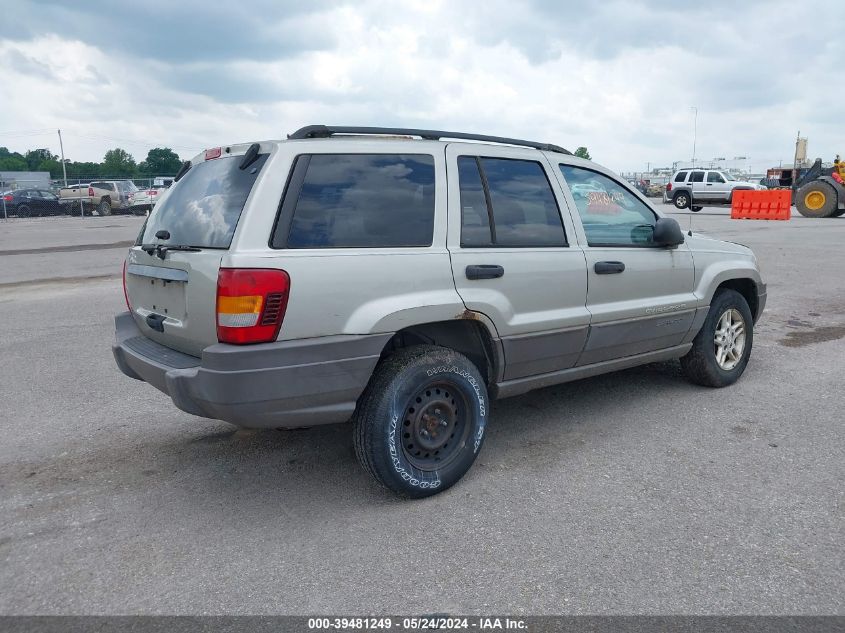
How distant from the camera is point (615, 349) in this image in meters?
4.48

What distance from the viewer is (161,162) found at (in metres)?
92.2

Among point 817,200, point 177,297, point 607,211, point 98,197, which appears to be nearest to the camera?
point 177,297

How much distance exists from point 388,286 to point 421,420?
28.7 inches

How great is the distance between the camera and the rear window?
3.31 m

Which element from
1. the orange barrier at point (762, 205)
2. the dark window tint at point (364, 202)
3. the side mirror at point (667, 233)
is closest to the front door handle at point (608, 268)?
the side mirror at point (667, 233)

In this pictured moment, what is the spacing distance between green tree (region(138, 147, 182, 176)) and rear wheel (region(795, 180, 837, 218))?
6718cm

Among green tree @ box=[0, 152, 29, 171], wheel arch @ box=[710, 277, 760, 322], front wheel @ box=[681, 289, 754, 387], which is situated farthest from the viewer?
green tree @ box=[0, 152, 29, 171]

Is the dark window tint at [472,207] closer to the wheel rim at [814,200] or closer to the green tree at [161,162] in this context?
the wheel rim at [814,200]

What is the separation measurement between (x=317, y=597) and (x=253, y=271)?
138 centimetres

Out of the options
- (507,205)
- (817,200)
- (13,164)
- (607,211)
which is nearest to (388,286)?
(507,205)

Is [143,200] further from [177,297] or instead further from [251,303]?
[251,303]

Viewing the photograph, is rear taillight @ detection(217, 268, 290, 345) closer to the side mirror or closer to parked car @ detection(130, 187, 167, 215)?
the side mirror

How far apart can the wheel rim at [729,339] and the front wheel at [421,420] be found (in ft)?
7.93

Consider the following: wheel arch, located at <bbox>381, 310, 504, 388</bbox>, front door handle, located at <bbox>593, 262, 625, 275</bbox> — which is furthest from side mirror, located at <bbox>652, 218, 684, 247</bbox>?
wheel arch, located at <bbox>381, 310, 504, 388</bbox>
